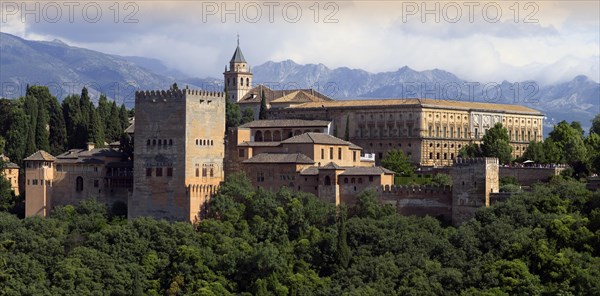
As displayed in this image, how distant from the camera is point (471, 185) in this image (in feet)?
209

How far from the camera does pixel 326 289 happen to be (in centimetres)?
5850

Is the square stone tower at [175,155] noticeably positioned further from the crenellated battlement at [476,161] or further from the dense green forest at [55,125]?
the crenellated battlement at [476,161]

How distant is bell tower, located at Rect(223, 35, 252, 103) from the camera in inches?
4666

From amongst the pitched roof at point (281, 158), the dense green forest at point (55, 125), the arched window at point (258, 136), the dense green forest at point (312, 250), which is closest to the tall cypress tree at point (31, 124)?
the dense green forest at point (55, 125)

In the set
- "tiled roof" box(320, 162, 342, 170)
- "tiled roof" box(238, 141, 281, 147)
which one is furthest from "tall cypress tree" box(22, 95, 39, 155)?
"tiled roof" box(320, 162, 342, 170)

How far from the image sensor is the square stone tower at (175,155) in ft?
222

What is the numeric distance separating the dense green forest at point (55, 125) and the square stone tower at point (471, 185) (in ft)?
83.3

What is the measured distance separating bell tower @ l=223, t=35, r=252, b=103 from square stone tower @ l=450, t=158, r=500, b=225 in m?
55.6

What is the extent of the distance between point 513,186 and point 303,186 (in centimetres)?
1185

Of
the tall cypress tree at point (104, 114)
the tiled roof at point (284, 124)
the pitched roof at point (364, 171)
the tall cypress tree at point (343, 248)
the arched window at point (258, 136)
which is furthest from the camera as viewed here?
the tall cypress tree at point (104, 114)

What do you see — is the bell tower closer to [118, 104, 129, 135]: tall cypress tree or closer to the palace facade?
the palace facade

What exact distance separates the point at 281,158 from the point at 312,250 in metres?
8.54

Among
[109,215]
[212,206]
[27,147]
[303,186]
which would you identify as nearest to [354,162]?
[303,186]

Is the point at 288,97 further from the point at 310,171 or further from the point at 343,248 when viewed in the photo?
the point at 343,248
